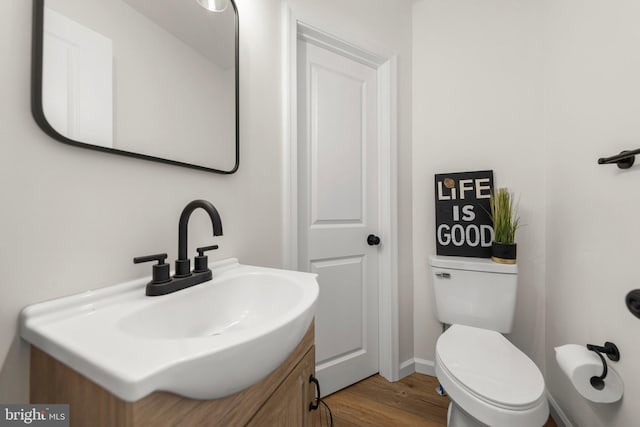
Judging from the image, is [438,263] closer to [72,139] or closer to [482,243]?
[482,243]

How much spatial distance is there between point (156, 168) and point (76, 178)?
A: 7.2 inches

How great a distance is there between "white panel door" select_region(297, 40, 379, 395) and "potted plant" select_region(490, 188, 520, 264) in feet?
2.06

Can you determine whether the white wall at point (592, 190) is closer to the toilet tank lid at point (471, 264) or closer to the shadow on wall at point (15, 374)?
the toilet tank lid at point (471, 264)

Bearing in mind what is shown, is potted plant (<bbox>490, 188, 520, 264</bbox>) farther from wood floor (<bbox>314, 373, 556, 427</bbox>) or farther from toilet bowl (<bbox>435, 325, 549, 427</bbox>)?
wood floor (<bbox>314, 373, 556, 427</bbox>)

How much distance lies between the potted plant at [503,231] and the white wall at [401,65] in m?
0.47

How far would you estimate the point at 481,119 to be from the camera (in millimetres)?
1496

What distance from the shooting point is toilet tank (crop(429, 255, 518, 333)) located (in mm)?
1218

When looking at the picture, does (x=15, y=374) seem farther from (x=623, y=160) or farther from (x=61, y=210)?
(x=623, y=160)

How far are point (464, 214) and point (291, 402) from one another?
1323mm

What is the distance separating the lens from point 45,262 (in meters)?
0.51

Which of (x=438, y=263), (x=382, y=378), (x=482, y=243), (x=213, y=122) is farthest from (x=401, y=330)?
(x=213, y=122)

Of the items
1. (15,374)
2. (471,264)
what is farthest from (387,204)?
(15,374)

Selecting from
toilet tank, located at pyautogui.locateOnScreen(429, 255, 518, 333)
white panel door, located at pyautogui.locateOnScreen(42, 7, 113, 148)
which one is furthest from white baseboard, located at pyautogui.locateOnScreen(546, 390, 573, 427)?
white panel door, located at pyautogui.locateOnScreen(42, 7, 113, 148)

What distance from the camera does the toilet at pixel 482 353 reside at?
781 mm
